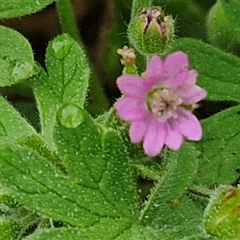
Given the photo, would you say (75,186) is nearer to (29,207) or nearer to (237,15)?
(29,207)

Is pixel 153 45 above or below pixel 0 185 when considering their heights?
above

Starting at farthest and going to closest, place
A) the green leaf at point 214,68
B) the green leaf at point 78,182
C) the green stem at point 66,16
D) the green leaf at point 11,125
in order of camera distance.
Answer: the green stem at point 66,16
the green leaf at point 214,68
the green leaf at point 11,125
the green leaf at point 78,182

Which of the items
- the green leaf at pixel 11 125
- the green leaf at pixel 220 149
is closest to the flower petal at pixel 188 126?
the green leaf at pixel 220 149

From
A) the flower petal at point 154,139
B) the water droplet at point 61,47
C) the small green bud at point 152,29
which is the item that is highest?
the water droplet at point 61,47

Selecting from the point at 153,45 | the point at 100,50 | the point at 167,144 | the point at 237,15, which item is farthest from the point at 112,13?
the point at 167,144

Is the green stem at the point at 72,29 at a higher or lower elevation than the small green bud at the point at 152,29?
higher

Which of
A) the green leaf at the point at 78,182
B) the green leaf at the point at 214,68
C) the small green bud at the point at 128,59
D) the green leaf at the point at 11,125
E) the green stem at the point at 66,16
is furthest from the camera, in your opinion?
the green stem at the point at 66,16

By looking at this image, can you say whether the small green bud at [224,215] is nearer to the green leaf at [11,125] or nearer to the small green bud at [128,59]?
the small green bud at [128,59]

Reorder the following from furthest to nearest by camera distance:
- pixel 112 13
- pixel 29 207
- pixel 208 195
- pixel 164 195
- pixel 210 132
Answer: pixel 112 13
pixel 210 132
pixel 208 195
pixel 164 195
pixel 29 207
